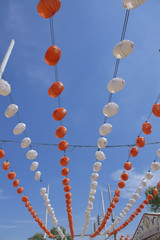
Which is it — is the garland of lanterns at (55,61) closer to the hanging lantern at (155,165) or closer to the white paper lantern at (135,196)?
the hanging lantern at (155,165)

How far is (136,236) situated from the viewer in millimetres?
11703

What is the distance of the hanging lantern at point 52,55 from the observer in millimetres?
3889

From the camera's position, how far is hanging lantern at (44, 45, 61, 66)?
3.89 m

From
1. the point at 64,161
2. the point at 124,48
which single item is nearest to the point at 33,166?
the point at 64,161

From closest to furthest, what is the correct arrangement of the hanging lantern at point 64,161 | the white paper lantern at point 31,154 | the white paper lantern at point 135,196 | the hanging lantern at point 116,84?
the hanging lantern at point 116,84 < the hanging lantern at point 64,161 < the white paper lantern at point 31,154 < the white paper lantern at point 135,196

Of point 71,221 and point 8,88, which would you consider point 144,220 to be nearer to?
point 71,221

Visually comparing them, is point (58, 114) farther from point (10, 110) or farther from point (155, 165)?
point (155, 165)

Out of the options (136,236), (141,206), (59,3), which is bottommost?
(136,236)

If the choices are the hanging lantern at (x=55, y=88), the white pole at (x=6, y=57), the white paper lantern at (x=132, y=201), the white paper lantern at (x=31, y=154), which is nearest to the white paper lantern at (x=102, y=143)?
the hanging lantern at (x=55, y=88)

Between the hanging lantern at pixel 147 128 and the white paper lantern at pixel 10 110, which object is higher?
the white paper lantern at pixel 10 110

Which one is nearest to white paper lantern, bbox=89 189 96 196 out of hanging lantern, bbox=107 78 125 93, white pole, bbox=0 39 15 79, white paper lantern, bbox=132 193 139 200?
white paper lantern, bbox=132 193 139 200

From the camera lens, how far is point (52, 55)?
154 inches

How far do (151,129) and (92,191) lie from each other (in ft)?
23.9

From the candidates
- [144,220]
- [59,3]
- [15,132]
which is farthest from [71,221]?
[59,3]
